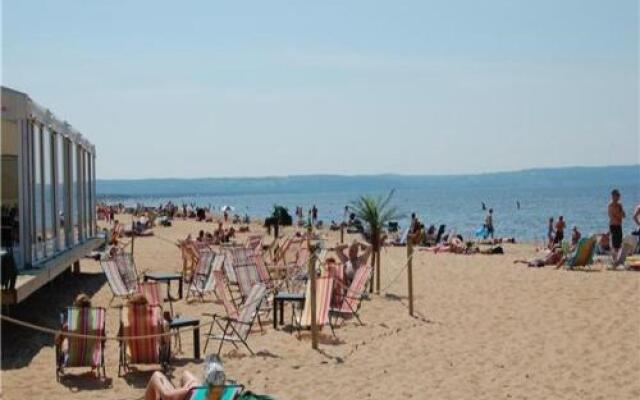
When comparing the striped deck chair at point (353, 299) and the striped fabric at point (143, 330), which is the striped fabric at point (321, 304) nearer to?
the striped deck chair at point (353, 299)

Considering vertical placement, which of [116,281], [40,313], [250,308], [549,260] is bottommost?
[40,313]

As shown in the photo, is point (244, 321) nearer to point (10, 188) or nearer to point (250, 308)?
point (250, 308)

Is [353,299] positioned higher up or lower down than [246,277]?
lower down

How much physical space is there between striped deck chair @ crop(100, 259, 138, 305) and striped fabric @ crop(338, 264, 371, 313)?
10.6ft

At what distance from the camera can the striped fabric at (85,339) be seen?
7.68 meters

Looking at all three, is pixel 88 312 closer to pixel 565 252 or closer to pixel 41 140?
pixel 41 140

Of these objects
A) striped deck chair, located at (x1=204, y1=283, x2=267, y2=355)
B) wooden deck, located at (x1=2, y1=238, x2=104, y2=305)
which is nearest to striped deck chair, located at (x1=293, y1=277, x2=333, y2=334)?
striped deck chair, located at (x1=204, y1=283, x2=267, y2=355)

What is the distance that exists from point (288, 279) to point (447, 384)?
5.78m

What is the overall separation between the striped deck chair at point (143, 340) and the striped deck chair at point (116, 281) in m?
4.38

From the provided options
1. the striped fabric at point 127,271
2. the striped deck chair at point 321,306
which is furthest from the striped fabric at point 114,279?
the striped deck chair at point 321,306

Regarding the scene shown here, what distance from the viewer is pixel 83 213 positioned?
1619 cm

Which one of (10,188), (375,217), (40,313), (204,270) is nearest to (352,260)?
(375,217)

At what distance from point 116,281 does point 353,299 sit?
146 inches

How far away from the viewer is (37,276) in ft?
33.1
